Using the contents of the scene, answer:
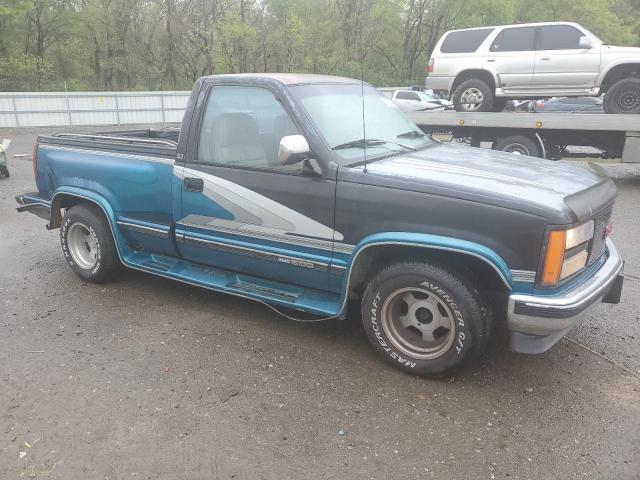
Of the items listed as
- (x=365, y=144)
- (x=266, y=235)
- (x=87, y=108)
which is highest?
(x=365, y=144)

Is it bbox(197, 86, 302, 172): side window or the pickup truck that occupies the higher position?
bbox(197, 86, 302, 172): side window

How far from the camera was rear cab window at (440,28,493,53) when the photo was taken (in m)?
10.9

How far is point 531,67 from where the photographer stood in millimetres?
10477

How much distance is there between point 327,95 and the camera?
406 centimetres

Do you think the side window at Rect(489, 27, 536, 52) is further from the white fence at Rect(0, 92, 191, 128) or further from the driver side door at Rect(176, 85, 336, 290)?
the white fence at Rect(0, 92, 191, 128)

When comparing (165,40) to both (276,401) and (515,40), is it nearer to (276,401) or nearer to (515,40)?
(515,40)

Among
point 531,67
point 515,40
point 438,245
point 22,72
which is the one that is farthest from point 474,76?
point 22,72

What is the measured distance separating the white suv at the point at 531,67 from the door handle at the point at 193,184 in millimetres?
8396

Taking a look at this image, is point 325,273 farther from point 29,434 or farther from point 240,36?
point 240,36

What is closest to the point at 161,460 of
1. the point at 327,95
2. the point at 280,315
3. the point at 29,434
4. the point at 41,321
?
the point at 29,434

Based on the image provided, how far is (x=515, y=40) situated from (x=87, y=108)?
57.2 ft

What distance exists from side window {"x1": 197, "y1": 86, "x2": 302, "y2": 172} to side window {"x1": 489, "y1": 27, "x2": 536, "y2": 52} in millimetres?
8265

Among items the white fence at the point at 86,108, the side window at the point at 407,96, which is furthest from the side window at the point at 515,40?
the side window at the point at 407,96

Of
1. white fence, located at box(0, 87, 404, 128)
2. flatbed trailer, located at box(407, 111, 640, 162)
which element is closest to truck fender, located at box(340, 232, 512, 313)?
flatbed trailer, located at box(407, 111, 640, 162)
